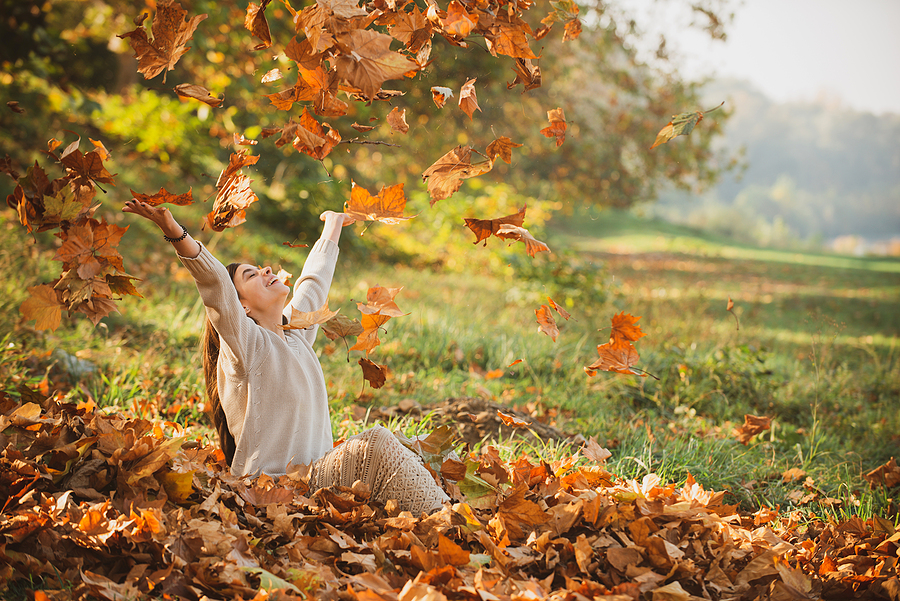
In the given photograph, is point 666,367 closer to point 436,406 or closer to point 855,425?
point 855,425

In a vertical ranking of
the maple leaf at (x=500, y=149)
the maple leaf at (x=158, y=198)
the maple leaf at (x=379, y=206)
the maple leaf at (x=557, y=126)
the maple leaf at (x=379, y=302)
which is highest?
the maple leaf at (x=557, y=126)

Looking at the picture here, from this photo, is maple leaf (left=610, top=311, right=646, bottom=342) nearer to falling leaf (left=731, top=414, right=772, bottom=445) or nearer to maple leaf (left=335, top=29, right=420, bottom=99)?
maple leaf (left=335, top=29, right=420, bottom=99)

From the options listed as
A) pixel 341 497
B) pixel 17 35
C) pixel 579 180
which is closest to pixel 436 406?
pixel 341 497

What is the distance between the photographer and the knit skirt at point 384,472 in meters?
1.93

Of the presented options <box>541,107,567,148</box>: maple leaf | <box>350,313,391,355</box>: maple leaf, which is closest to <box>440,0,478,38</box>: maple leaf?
<box>541,107,567,148</box>: maple leaf

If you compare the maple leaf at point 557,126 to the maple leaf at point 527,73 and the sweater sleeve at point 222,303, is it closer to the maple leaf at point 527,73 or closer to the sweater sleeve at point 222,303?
the maple leaf at point 527,73

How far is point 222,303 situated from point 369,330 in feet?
1.79

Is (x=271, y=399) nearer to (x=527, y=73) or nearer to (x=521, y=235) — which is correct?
(x=521, y=235)

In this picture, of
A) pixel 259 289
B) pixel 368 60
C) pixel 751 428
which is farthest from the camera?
pixel 751 428

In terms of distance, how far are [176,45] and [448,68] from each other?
4.89 m

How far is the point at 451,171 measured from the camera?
1778 millimetres

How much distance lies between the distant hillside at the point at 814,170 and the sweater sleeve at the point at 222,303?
41.6 metres

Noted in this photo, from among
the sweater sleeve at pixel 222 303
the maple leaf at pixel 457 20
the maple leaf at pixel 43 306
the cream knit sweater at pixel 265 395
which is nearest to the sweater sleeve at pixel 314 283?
the cream knit sweater at pixel 265 395

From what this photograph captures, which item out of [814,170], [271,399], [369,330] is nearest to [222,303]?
[271,399]
